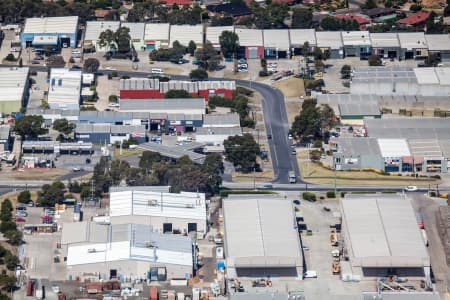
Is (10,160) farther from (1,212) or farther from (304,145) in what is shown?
(304,145)

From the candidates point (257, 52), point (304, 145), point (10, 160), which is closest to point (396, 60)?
point (257, 52)

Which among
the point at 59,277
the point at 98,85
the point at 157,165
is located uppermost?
the point at 98,85

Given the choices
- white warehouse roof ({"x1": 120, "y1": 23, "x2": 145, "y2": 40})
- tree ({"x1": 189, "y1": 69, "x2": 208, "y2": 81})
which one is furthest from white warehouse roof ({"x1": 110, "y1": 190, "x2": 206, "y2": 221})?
white warehouse roof ({"x1": 120, "y1": 23, "x2": 145, "y2": 40})

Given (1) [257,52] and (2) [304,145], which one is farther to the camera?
(1) [257,52]

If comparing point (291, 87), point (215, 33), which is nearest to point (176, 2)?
point (215, 33)

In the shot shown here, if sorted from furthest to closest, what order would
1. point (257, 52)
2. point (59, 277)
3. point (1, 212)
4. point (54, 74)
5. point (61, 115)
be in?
point (257, 52), point (54, 74), point (61, 115), point (1, 212), point (59, 277)

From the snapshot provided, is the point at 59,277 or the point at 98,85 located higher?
the point at 98,85
